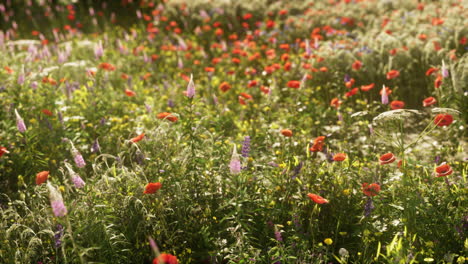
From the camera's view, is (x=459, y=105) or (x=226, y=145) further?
(x=459, y=105)

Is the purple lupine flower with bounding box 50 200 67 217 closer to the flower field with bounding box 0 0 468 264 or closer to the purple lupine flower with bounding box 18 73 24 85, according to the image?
the flower field with bounding box 0 0 468 264

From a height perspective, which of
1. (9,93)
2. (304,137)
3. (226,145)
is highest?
(9,93)

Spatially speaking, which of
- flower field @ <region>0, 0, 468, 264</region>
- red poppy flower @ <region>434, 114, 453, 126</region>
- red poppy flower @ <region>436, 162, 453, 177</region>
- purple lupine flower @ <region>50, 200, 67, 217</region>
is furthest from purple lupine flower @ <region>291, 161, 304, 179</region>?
purple lupine flower @ <region>50, 200, 67, 217</region>

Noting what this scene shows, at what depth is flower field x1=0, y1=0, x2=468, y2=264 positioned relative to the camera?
2.61 meters

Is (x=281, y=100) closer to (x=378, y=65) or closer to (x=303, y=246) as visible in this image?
(x=378, y=65)

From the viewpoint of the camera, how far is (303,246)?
2.60 meters

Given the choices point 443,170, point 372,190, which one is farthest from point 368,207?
point 443,170

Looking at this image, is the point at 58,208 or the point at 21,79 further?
the point at 21,79

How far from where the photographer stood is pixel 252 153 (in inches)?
126

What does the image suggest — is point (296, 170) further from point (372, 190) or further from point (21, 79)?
point (21, 79)

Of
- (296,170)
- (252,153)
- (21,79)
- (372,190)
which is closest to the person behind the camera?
(372,190)

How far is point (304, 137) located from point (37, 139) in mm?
2633

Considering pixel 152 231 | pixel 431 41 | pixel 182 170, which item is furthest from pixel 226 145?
pixel 431 41

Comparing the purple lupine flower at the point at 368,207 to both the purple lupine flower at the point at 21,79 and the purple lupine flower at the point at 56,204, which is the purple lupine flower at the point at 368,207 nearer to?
the purple lupine flower at the point at 56,204
